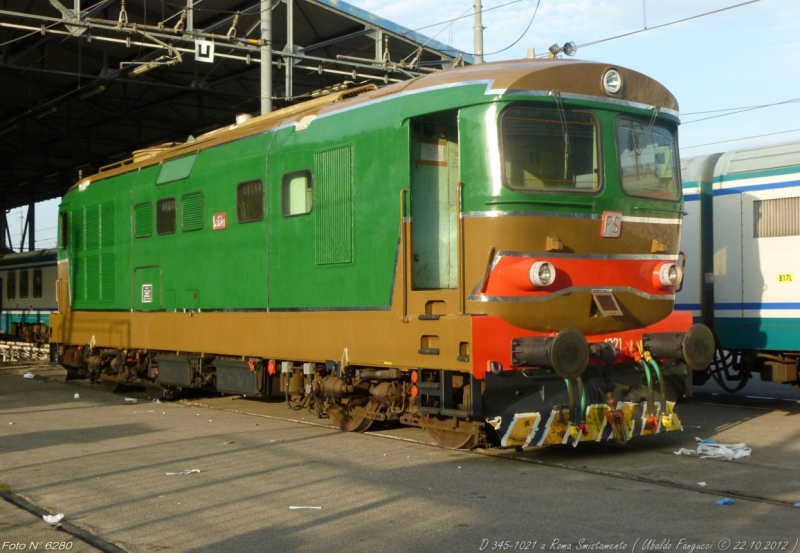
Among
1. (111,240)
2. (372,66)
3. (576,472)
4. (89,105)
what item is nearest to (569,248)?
(576,472)

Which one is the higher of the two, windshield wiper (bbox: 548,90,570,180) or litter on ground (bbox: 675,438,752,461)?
windshield wiper (bbox: 548,90,570,180)

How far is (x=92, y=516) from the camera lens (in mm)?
7164

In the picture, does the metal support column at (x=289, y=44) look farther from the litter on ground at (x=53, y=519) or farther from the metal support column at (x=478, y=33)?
the litter on ground at (x=53, y=519)

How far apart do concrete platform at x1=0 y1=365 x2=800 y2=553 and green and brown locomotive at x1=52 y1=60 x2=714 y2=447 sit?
20.1 inches

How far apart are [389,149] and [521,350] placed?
2579 millimetres

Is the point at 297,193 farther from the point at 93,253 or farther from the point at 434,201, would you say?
the point at 93,253

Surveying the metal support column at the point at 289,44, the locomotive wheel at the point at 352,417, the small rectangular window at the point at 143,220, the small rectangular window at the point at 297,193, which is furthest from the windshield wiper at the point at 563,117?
the metal support column at the point at 289,44

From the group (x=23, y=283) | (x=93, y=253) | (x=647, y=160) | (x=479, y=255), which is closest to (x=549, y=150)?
(x=479, y=255)

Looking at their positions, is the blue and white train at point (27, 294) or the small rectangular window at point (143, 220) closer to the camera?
the small rectangular window at point (143, 220)

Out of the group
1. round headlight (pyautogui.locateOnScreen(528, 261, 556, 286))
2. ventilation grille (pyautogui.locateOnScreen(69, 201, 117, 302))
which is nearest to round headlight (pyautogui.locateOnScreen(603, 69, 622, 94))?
round headlight (pyautogui.locateOnScreen(528, 261, 556, 286))

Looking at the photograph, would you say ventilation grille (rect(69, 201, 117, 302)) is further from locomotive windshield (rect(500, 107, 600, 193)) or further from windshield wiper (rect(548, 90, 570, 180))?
windshield wiper (rect(548, 90, 570, 180))

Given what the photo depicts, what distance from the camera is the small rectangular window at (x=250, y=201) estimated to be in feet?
39.4

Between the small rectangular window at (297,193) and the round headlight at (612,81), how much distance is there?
360 centimetres

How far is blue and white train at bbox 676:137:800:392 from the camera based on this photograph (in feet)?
42.7
